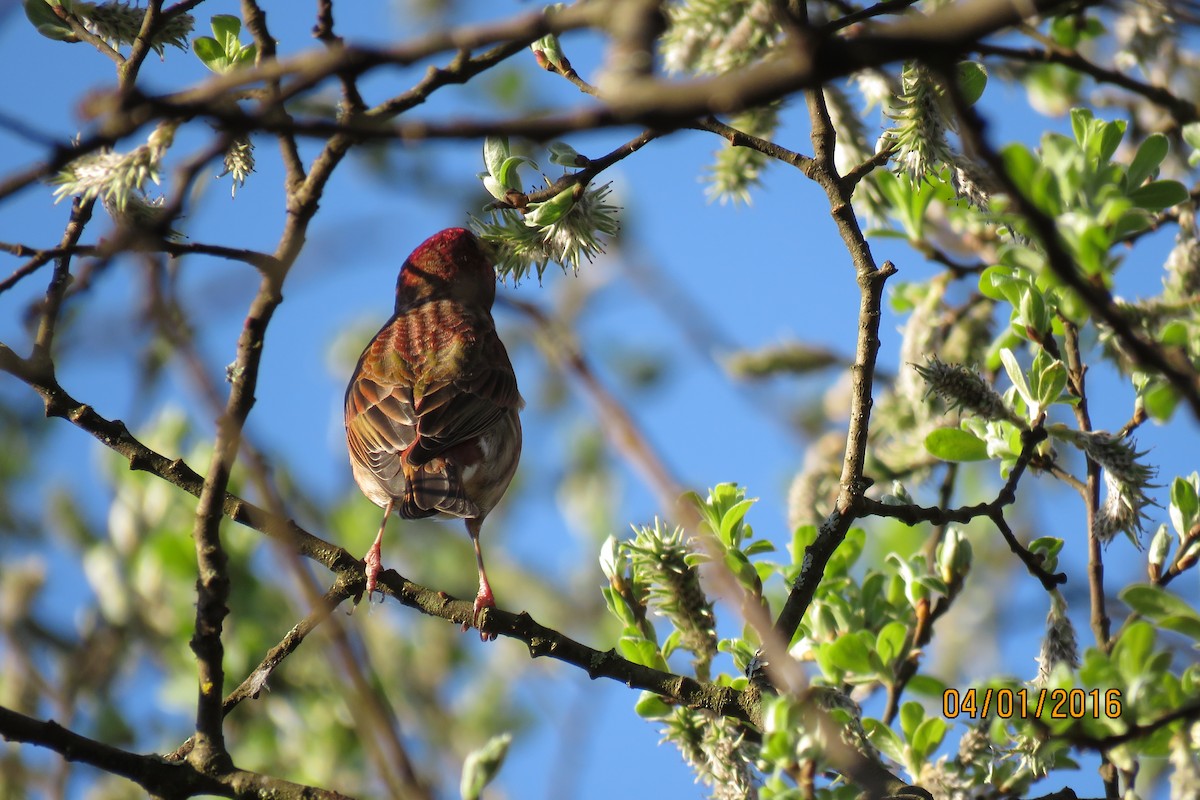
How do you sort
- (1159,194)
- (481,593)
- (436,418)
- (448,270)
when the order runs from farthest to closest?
1. (448,270)
2. (436,418)
3. (481,593)
4. (1159,194)

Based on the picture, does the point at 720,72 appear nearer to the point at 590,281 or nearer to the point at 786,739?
the point at 590,281

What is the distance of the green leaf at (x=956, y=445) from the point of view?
11.3 feet

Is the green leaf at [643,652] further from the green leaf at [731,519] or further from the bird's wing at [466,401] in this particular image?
the bird's wing at [466,401]

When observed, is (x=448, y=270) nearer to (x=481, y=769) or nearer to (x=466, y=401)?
(x=466, y=401)

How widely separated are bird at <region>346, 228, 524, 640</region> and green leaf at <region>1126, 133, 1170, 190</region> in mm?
2852

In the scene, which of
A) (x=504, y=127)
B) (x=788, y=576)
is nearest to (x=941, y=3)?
(x=788, y=576)

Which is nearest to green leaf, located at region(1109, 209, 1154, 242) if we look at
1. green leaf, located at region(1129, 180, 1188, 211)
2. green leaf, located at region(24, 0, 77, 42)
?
green leaf, located at region(1129, 180, 1188, 211)

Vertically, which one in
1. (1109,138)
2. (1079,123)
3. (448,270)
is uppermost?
(448,270)

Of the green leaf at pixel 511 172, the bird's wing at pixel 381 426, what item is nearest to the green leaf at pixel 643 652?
the green leaf at pixel 511 172

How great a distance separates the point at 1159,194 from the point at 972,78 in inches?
31.2

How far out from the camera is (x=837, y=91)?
16.0 ft

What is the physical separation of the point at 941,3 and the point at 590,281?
123 inches

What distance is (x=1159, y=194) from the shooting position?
283cm
